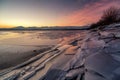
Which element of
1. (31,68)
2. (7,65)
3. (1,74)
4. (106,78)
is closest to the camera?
(106,78)

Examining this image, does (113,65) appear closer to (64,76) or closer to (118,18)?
(64,76)

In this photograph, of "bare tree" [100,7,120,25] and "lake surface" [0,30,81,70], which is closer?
"lake surface" [0,30,81,70]

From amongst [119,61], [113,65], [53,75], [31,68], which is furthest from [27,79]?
[119,61]

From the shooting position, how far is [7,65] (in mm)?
4125

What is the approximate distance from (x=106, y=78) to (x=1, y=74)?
8.01 feet

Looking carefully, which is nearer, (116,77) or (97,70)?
(116,77)

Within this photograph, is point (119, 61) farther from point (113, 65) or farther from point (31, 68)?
point (31, 68)

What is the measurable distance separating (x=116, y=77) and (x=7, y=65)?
10.1 feet

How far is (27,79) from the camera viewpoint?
2.92 m

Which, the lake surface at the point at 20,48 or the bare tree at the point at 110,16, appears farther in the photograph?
the bare tree at the point at 110,16

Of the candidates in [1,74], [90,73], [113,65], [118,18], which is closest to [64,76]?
[90,73]

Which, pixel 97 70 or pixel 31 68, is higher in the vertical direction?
pixel 97 70

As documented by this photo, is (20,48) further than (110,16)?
No

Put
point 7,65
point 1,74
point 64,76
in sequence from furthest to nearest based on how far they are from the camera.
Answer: point 7,65 < point 1,74 < point 64,76
